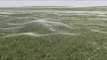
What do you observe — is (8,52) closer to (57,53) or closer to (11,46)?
(11,46)

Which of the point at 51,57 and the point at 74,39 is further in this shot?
the point at 74,39

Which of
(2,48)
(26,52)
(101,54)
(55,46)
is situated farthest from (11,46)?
(101,54)

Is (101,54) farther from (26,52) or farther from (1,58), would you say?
(1,58)

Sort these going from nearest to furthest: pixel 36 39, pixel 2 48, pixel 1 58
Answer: pixel 1 58
pixel 2 48
pixel 36 39

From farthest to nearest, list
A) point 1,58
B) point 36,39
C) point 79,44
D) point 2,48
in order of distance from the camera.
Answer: point 36,39 → point 79,44 → point 2,48 → point 1,58

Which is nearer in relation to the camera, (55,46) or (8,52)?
(8,52)

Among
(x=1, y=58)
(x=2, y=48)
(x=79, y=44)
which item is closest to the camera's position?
(x=1, y=58)

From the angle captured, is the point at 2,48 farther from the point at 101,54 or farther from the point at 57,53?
the point at 101,54

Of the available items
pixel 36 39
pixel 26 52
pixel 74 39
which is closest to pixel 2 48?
pixel 26 52
